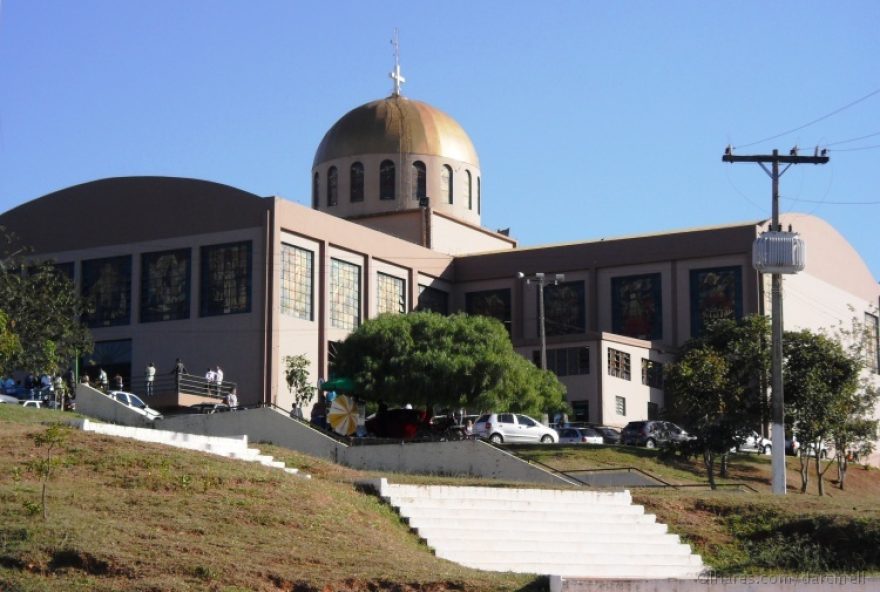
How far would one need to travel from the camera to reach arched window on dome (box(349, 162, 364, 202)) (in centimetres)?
6431

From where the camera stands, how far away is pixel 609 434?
4791 cm

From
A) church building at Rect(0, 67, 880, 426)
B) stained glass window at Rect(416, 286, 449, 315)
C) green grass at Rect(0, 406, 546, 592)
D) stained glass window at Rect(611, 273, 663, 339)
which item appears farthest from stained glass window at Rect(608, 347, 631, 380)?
green grass at Rect(0, 406, 546, 592)

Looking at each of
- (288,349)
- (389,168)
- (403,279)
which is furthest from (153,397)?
(389,168)

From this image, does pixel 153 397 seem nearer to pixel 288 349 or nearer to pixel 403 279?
pixel 288 349

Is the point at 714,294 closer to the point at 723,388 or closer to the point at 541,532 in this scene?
the point at 723,388

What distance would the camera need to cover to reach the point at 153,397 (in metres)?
47.4

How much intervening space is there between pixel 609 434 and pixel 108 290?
1917 cm

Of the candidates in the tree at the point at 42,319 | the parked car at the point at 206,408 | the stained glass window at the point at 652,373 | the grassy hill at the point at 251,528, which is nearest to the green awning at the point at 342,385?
the parked car at the point at 206,408

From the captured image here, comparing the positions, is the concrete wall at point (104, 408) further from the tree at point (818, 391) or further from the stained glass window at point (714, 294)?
the stained glass window at point (714, 294)

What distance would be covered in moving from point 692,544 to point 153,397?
→ 25.6 meters

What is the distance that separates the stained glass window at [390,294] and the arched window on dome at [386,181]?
19.4 feet

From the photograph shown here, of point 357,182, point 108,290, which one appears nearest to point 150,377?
point 108,290

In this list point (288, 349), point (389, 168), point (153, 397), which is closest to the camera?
point (153, 397)

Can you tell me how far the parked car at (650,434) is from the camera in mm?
46750
